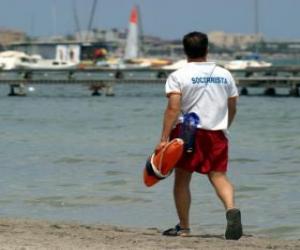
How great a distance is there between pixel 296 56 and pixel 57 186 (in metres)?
165

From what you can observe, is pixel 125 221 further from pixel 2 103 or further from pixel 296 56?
pixel 296 56

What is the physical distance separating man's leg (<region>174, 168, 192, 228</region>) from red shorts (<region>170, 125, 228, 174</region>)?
0.17 m

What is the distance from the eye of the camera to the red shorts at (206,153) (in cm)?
778

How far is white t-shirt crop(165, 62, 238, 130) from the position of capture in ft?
25.5

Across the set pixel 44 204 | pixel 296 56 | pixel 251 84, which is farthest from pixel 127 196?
pixel 296 56

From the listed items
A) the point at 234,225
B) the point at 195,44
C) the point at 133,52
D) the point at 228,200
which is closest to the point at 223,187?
the point at 228,200

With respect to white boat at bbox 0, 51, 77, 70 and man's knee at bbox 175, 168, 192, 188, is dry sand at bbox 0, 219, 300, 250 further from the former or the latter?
white boat at bbox 0, 51, 77, 70

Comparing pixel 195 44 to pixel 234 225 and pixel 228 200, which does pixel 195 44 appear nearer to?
pixel 228 200

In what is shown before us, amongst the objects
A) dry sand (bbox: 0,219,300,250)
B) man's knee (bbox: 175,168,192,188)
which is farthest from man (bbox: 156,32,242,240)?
dry sand (bbox: 0,219,300,250)

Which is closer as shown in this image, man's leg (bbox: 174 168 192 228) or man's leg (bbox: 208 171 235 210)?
man's leg (bbox: 208 171 235 210)

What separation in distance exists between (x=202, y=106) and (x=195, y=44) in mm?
470

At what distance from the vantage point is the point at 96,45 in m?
140

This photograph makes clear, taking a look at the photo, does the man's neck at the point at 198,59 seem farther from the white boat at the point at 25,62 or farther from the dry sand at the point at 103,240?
the white boat at the point at 25,62

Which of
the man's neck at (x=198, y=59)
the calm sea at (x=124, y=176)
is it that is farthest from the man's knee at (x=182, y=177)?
the calm sea at (x=124, y=176)
